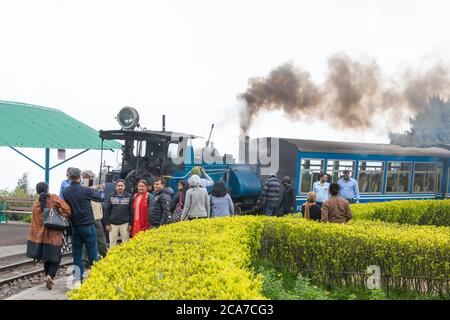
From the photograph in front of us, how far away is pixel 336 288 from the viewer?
9.27 m

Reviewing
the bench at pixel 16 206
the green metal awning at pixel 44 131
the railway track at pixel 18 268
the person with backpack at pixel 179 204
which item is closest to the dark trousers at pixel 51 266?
the railway track at pixel 18 268

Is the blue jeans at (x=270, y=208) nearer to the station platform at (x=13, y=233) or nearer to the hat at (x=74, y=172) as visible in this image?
the hat at (x=74, y=172)

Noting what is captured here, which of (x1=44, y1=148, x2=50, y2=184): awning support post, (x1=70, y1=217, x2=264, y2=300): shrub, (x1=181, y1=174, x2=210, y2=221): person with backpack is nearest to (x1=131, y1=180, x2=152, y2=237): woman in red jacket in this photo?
(x1=181, y1=174, x2=210, y2=221): person with backpack

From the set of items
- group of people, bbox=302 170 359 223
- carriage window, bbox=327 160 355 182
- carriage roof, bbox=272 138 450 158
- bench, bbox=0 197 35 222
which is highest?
carriage roof, bbox=272 138 450 158

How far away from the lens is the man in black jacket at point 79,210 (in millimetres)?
9305

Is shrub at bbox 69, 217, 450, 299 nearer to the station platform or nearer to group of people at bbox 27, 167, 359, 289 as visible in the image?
group of people at bbox 27, 167, 359, 289

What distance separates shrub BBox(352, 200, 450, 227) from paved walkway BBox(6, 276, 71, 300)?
286 inches

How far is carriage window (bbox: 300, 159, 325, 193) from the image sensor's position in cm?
1839

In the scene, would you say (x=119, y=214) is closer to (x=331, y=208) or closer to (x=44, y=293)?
(x=44, y=293)

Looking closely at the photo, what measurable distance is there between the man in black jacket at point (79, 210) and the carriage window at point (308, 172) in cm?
999

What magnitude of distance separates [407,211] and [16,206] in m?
14.4
